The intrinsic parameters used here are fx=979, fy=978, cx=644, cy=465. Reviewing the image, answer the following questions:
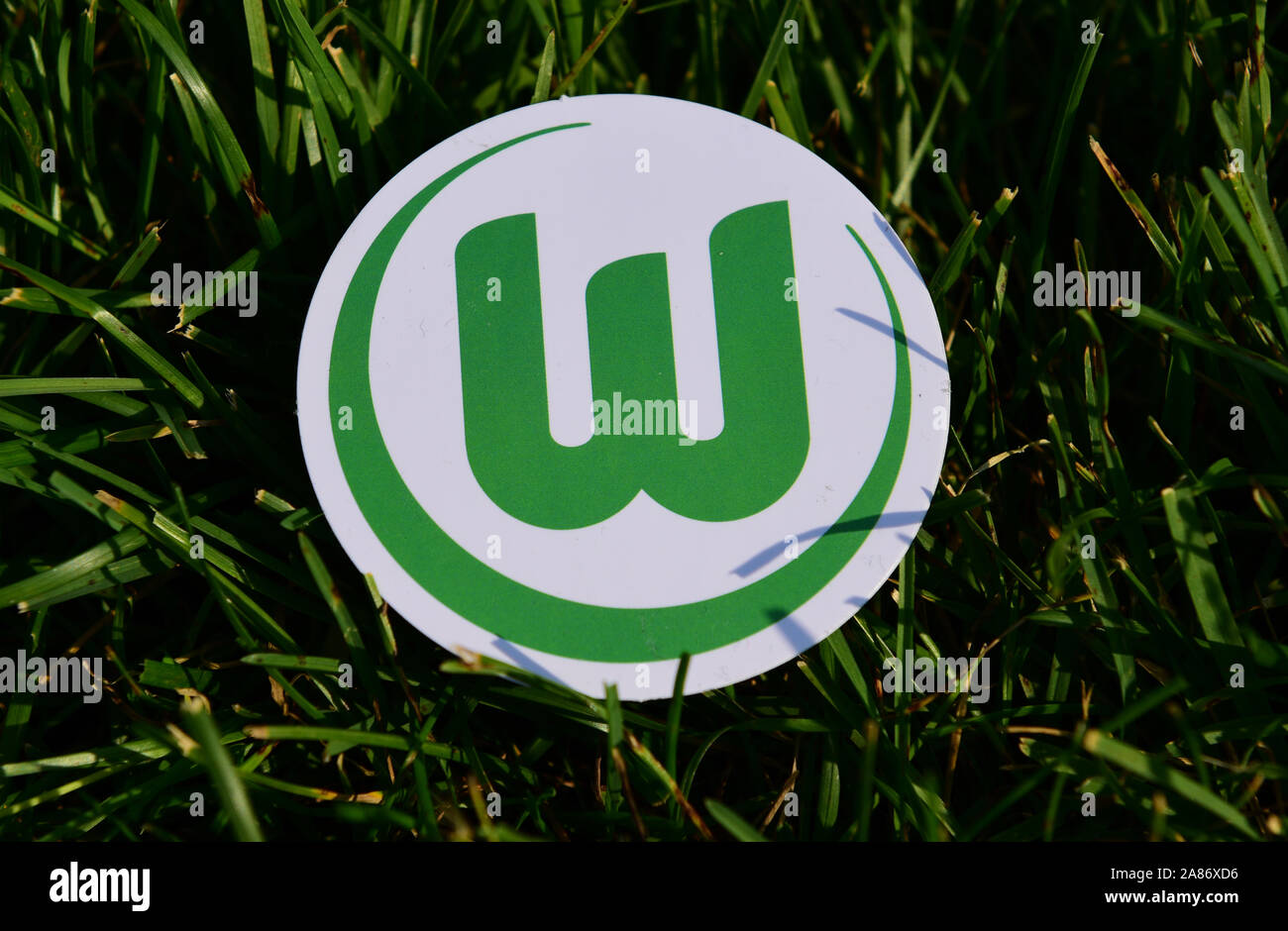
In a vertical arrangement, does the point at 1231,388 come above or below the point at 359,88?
below

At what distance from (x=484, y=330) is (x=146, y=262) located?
35.7 inches

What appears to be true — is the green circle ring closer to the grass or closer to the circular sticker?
the circular sticker

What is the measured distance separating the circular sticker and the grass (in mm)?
130

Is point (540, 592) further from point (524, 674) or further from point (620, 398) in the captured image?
point (620, 398)

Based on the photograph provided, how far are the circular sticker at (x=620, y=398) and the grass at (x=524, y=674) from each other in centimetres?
13

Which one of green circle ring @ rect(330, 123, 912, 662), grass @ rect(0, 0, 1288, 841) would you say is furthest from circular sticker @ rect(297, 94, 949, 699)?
grass @ rect(0, 0, 1288, 841)

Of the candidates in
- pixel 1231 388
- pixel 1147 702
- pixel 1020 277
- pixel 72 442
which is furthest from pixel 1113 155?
pixel 72 442

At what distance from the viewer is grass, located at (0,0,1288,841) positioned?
78.4 inches

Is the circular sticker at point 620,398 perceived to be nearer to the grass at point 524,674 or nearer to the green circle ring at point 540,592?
the green circle ring at point 540,592

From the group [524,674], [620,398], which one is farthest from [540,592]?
[620,398]

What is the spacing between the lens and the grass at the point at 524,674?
1990 mm

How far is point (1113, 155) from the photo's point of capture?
2.65 m
